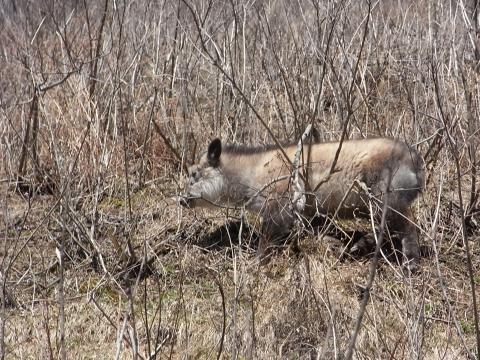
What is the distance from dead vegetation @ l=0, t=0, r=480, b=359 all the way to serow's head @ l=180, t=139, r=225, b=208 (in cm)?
18

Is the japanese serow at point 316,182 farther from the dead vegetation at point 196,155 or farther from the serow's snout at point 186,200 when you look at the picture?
the dead vegetation at point 196,155

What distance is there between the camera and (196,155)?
24.7ft

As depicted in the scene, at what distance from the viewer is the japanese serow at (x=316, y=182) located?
18.7ft

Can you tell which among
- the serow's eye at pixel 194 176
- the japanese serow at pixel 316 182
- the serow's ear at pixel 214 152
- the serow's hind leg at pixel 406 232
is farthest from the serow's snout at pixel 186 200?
the serow's hind leg at pixel 406 232

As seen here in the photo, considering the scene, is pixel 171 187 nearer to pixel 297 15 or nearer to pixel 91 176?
pixel 91 176

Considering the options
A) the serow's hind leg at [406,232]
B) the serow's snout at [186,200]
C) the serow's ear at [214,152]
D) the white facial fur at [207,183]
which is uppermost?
the serow's ear at [214,152]

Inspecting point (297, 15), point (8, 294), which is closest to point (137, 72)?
point (297, 15)

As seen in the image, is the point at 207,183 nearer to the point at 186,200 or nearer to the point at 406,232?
the point at 186,200

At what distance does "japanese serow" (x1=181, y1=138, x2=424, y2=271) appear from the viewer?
5.71 meters

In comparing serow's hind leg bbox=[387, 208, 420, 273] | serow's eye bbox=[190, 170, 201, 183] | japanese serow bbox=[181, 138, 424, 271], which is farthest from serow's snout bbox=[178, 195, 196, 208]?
serow's hind leg bbox=[387, 208, 420, 273]

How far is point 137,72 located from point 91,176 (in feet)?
5.00

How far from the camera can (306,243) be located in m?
5.92

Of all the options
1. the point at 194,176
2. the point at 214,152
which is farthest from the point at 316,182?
the point at 194,176

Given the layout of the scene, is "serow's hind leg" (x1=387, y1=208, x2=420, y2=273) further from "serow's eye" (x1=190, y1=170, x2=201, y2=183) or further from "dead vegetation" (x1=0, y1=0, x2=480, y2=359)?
"serow's eye" (x1=190, y1=170, x2=201, y2=183)
